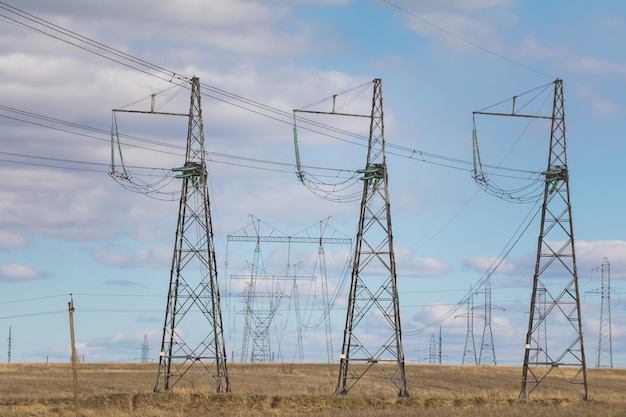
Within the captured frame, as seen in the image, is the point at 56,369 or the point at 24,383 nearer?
the point at 24,383

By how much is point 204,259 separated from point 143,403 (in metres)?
10.3

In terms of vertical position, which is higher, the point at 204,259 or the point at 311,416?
the point at 204,259

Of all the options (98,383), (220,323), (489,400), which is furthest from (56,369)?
(489,400)

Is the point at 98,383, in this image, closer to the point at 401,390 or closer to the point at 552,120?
the point at 401,390

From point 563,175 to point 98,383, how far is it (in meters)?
43.4

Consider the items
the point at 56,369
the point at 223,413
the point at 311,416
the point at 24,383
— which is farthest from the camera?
the point at 56,369

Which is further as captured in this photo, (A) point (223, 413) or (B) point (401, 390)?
(B) point (401, 390)

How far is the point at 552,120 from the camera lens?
2869 inches

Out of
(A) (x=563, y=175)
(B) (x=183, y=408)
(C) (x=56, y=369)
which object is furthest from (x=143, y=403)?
(C) (x=56, y=369)

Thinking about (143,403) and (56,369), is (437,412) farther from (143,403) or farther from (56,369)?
(56,369)

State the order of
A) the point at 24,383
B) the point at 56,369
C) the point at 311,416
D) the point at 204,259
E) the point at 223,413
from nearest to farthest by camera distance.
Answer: the point at 311,416
the point at 223,413
the point at 204,259
the point at 24,383
the point at 56,369

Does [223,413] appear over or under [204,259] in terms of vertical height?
under

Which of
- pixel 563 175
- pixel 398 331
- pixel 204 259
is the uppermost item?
pixel 563 175

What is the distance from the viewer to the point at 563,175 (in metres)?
73.3
